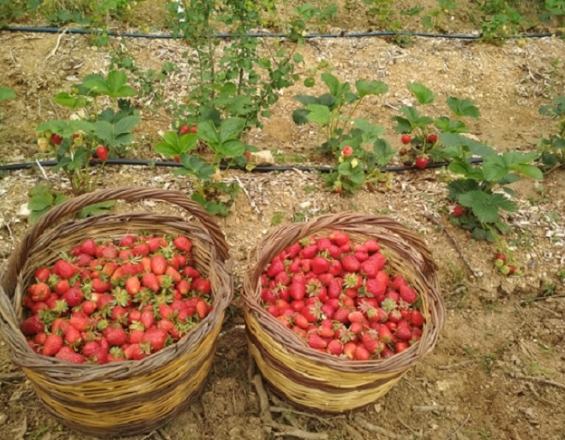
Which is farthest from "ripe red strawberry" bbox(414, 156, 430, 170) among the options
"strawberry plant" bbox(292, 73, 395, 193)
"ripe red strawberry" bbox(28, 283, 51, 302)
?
"ripe red strawberry" bbox(28, 283, 51, 302)

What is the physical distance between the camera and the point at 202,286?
Result: 2.08m

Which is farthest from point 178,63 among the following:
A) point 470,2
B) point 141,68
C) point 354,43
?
point 470,2

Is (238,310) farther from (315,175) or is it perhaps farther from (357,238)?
(315,175)

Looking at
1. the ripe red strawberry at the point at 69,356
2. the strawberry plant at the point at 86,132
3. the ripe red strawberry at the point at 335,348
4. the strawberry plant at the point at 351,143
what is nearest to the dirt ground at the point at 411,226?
the strawberry plant at the point at 351,143

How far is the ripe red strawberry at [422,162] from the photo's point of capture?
336cm

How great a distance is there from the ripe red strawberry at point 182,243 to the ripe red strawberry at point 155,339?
1.35ft

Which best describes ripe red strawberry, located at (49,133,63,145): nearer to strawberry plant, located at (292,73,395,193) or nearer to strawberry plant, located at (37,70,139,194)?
strawberry plant, located at (37,70,139,194)

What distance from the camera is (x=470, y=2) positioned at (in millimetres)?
5523

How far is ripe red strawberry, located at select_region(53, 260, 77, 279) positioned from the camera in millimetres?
2012

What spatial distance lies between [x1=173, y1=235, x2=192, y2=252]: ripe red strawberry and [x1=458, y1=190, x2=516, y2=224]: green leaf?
4.73ft

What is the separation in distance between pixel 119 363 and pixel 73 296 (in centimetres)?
46

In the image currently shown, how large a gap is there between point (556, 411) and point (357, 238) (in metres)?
1.13

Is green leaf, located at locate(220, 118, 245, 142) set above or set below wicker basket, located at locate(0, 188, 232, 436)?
above

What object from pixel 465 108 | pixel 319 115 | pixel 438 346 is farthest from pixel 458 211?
pixel 319 115
